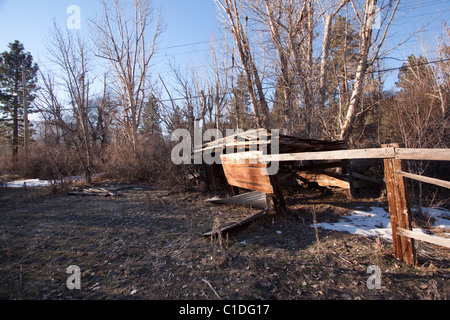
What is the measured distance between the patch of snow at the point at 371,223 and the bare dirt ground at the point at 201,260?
0.98ft

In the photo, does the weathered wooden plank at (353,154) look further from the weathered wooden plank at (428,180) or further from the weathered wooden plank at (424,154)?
the weathered wooden plank at (428,180)

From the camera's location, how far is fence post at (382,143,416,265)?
8.41 ft

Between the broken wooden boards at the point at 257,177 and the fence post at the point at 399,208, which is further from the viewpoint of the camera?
the broken wooden boards at the point at 257,177

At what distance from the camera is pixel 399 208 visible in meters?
2.59

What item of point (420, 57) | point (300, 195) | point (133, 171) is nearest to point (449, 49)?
point (420, 57)

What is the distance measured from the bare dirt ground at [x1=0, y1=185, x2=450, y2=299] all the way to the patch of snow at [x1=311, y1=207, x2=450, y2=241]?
0.30 metres

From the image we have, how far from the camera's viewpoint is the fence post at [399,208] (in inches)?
101

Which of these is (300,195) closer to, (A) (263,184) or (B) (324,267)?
(A) (263,184)

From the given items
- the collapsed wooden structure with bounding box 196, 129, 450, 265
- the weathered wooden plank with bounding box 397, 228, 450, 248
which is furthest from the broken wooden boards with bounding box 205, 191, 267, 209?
the weathered wooden plank with bounding box 397, 228, 450, 248

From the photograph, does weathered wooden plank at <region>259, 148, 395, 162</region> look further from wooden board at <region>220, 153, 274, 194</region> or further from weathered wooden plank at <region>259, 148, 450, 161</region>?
wooden board at <region>220, 153, 274, 194</region>

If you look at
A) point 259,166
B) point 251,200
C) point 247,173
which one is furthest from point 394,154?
point 251,200

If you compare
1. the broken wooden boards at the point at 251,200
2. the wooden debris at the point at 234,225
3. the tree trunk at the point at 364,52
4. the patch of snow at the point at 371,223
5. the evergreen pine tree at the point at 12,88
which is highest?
the evergreen pine tree at the point at 12,88

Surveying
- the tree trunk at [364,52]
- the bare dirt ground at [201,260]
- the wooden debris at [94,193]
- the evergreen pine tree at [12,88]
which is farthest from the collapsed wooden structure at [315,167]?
the evergreen pine tree at [12,88]

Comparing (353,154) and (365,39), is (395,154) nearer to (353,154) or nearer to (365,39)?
(353,154)
